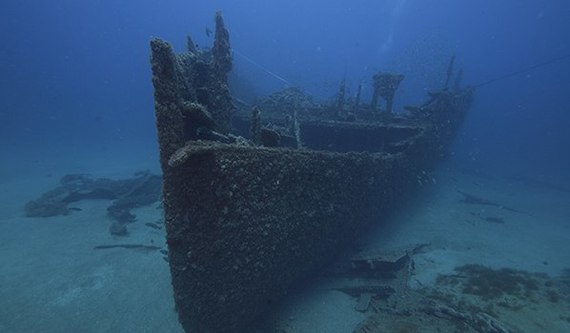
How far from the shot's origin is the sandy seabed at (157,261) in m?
6.85

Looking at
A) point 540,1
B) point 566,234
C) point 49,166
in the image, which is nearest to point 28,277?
point 566,234

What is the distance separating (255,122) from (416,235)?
7203 mm

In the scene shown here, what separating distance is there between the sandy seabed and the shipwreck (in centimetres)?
125

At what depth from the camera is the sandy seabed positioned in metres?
6.85

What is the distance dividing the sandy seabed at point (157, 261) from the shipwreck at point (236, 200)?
1.25m

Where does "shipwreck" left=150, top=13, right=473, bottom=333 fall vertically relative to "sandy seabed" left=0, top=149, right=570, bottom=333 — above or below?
above

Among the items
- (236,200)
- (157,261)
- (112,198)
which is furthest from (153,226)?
(236,200)

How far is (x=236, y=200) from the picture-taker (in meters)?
4.75

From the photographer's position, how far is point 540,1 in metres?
154

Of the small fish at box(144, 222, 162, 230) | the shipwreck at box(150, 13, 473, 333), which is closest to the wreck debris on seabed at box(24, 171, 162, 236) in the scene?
the small fish at box(144, 222, 162, 230)

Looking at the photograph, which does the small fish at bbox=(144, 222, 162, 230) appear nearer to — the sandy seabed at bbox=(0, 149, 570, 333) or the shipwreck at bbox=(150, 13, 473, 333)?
the sandy seabed at bbox=(0, 149, 570, 333)

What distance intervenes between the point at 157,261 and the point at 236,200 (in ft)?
18.8

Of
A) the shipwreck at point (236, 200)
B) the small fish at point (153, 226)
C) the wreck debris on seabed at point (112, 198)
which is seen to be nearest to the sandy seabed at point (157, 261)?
the small fish at point (153, 226)

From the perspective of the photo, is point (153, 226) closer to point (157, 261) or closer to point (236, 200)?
point (157, 261)
